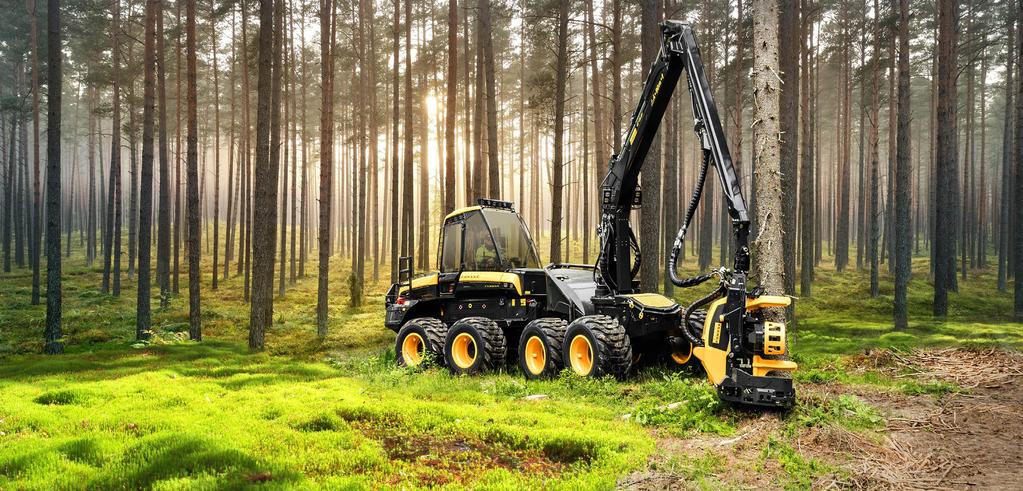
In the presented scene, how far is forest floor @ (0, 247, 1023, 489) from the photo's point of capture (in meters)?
5.10

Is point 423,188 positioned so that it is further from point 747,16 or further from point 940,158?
point 940,158

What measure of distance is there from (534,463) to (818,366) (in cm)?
652

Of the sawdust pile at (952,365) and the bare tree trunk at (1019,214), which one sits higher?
the bare tree trunk at (1019,214)

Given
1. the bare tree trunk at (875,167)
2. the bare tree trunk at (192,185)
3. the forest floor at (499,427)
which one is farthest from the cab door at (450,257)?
the bare tree trunk at (875,167)

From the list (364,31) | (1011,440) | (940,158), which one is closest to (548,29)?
(364,31)

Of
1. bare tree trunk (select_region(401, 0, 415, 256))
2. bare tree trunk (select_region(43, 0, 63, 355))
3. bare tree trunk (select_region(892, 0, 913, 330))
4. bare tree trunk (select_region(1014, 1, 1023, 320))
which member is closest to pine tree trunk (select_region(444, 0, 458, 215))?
bare tree trunk (select_region(401, 0, 415, 256))

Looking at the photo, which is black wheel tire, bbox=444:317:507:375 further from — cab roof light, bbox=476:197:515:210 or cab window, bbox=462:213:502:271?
cab roof light, bbox=476:197:515:210

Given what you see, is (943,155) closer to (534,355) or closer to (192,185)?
(534,355)

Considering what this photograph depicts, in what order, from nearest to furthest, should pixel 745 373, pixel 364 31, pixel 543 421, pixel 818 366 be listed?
pixel 745 373
pixel 543 421
pixel 818 366
pixel 364 31

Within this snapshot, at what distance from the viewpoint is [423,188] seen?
31.2 meters

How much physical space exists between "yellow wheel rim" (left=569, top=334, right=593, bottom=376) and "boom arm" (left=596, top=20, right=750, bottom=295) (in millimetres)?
1055

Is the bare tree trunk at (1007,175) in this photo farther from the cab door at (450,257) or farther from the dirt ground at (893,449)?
the cab door at (450,257)

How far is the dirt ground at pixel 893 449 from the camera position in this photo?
4.86m

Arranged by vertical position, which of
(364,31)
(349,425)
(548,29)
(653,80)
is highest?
(364,31)
